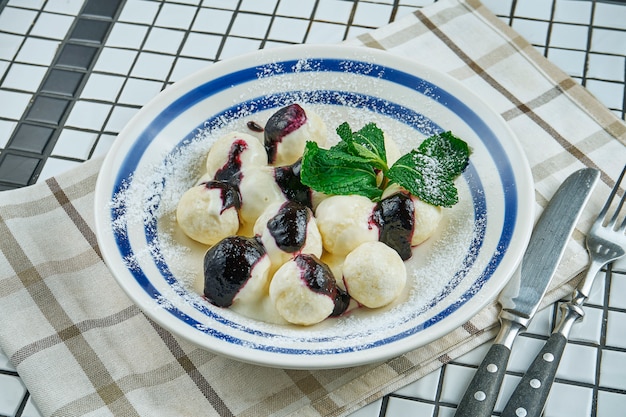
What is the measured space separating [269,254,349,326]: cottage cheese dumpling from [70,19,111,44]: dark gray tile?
2.62ft

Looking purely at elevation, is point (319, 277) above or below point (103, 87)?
above

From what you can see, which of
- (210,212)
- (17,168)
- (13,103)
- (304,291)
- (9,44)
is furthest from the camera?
(9,44)

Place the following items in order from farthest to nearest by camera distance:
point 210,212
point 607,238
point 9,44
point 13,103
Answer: point 9,44
point 13,103
point 607,238
point 210,212

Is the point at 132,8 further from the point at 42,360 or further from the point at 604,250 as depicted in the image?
the point at 604,250

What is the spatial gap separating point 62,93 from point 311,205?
2.01ft

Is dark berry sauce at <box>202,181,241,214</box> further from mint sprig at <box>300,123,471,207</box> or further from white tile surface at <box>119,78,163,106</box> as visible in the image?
white tile surface at <box>119,78,163,106</box>

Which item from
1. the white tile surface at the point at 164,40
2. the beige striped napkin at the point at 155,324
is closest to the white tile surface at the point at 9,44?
the white tile surface at the point at 164,40

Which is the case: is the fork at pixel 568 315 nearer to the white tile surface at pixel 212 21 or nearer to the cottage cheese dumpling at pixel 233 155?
the cottage cheese dumpling at pixel 233 155

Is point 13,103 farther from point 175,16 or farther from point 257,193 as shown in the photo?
point 257,193

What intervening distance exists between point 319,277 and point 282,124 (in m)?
0.27

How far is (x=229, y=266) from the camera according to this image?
99cm

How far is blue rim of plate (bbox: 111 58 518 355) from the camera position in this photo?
3.18 ft

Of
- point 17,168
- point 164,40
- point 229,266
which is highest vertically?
point 229,266

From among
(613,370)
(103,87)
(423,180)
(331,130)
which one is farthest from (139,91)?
(613,370)
